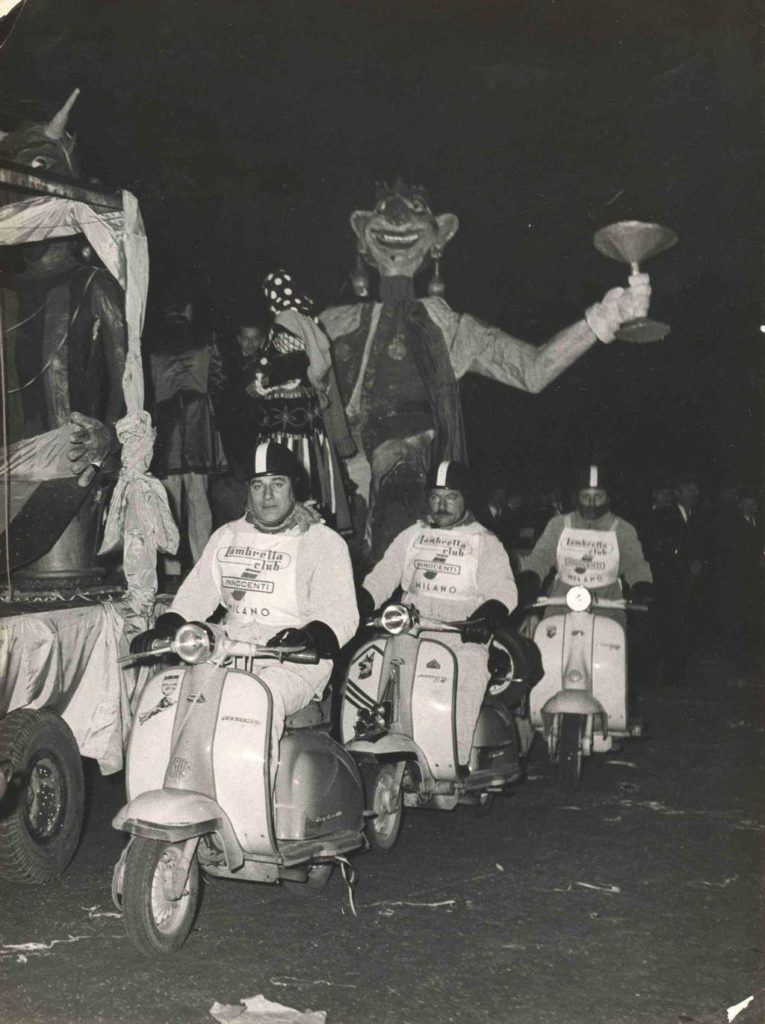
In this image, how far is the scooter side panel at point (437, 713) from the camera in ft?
19.5

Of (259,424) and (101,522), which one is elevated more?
(259,424)

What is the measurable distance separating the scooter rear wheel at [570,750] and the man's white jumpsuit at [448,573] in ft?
3.88

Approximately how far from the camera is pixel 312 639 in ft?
15.3

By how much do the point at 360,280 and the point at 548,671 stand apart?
4792mm

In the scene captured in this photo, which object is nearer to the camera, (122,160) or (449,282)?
(122,160)

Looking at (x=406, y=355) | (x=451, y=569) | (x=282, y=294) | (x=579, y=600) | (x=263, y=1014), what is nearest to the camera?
(x=263, y=1014)

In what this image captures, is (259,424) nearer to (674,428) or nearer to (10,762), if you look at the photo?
(10,762)

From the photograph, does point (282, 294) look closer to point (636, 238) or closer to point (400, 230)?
point (400, 230)

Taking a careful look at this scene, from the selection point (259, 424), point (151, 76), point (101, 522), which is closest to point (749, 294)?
point (259, 424)

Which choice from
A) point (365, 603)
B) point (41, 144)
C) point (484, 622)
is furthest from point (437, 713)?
point (41, 144)

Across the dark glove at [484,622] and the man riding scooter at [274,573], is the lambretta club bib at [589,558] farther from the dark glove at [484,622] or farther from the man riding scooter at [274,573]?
the man riding scooter at [274,573]

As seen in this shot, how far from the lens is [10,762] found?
5008mm

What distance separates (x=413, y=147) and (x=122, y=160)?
113 inches

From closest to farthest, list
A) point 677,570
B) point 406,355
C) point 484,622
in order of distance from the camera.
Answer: point 484,622, point 406,355, point 677,570
